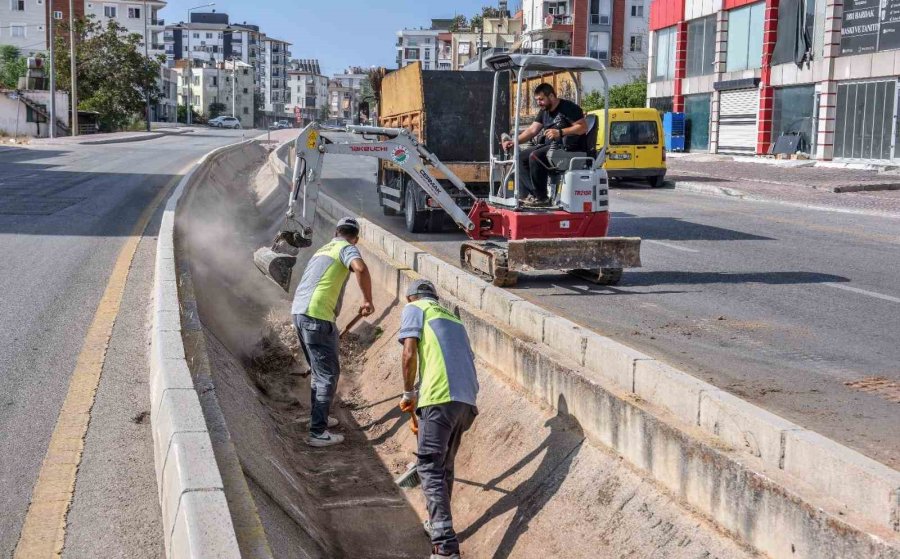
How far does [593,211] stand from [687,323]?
2.76 metres

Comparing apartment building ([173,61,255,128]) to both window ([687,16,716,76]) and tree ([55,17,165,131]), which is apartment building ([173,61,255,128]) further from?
window ([687,16,716,76])

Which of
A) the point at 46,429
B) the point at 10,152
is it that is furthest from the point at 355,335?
the point at 10,152

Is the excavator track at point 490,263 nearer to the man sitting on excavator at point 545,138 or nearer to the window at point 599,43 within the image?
the man sitting on excavator at point 545,138

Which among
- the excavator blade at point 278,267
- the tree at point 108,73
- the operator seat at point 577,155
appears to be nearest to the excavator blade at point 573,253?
the operator seat at point 577,155

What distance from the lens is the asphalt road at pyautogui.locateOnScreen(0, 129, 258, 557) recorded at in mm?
4844

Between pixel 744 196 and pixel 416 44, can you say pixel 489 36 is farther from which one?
pixel 744 196

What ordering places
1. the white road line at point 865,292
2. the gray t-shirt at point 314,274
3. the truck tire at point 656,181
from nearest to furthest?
1. the gray t-shirt at point 314,274
2. the white road line at point 865,292
3. the truck tire at point 656,181

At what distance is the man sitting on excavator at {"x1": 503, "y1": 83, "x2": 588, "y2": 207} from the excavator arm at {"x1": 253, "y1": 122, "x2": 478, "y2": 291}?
943 mm

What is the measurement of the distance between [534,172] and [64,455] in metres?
7.24

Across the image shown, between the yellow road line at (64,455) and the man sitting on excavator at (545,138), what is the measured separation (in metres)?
4.90

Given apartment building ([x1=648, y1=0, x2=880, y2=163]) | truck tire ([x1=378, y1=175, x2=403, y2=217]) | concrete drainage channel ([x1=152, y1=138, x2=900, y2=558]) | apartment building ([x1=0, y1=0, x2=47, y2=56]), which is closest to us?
concrete drainage channel ([x1=152, y1=138, x2=900, y2=558])

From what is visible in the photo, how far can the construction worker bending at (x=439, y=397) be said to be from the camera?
6.51m

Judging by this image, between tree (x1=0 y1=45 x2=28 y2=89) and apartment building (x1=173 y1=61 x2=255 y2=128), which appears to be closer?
tree (x1=0 y1=45 x2=28 y2=89)

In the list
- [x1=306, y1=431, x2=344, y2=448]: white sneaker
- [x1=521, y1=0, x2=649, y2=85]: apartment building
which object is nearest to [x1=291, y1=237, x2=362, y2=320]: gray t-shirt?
[x1=306, y1=431, x2=344, y2=448]: white sneaker
